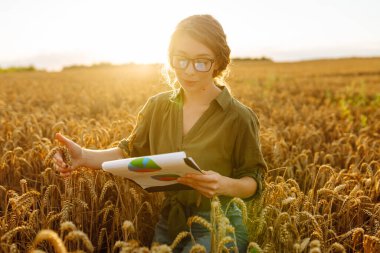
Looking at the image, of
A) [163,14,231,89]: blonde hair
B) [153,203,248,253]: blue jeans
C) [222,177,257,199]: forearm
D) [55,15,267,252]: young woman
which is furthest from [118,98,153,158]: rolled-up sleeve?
[222,177,257,199]: forearm

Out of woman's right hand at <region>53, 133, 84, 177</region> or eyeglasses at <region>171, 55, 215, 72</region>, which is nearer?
eyeglasses at <region>171, 55, 215, 72</region>

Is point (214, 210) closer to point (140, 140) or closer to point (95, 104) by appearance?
point (140, 140)

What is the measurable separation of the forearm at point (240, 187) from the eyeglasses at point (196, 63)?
547 millimetres

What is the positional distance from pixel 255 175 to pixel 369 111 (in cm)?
645

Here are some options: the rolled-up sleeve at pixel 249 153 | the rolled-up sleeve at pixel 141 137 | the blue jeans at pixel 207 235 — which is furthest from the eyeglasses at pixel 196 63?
the blue jeans at pixel 207 235

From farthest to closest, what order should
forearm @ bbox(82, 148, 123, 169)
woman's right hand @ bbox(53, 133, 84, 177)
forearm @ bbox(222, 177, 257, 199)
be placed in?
1. forearm @ bbox(82, 148, 123, 169)
2. woman's right hand @ bbox(53, 133, 84, 177)
3. forearm @ bbox(222, 177, 257, 199)

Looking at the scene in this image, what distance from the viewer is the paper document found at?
6.12ft

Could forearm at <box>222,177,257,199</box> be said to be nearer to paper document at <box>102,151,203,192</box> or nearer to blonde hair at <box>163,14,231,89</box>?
paper document at <box>102,151,203,192</box>

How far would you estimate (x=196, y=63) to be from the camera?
7.42ft

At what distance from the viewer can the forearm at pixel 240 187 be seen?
217 centimetres

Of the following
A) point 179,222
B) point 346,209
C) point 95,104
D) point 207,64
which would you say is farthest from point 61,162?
point 95,104

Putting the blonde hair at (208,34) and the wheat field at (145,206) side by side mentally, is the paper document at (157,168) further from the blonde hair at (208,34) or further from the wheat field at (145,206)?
the blonde hair at (208,34)

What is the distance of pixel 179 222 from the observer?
238cm

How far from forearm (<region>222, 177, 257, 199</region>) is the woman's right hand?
35.4 inches
